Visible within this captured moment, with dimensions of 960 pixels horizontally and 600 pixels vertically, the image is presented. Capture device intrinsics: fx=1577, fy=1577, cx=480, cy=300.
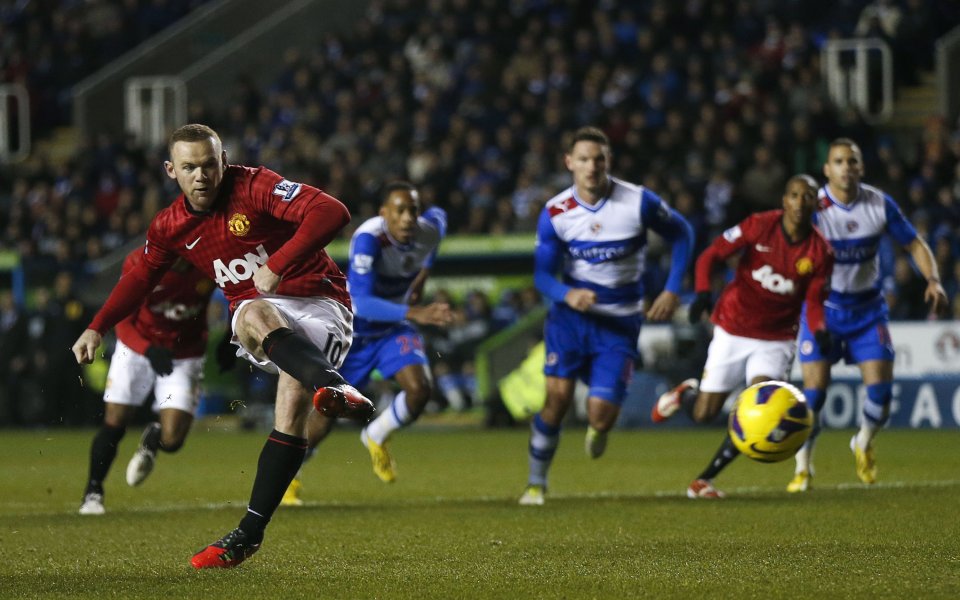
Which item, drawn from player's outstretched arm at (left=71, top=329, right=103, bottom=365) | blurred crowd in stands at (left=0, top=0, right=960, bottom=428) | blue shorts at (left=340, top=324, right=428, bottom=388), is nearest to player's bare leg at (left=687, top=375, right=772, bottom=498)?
blue shorts at (left=340, top=324, right=428, bottom=388)

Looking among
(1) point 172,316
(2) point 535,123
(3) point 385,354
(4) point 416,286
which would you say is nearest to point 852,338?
(4) point 416,286

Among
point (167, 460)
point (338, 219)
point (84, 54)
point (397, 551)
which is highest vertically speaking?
point (84, 54)

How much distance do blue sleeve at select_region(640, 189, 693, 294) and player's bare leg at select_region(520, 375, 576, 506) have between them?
950 millimetres

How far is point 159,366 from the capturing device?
33.8ft

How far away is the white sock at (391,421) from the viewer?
10555 millimetres

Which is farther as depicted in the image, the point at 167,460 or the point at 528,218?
the point at 528,218

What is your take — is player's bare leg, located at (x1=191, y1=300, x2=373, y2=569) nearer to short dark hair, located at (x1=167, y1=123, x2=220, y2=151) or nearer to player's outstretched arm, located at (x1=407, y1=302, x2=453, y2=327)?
short dark hair, located at (x1=167, y1=123, x2=220, y2=151)

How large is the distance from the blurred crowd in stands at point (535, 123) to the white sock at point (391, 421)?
26.9ft

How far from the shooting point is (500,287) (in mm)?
20562

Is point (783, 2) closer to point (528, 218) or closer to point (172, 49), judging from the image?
point (528, 218)

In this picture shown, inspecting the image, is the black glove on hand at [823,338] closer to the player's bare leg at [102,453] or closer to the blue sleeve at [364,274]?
the blue sleeve at [364,274]

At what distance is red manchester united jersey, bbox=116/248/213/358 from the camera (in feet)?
33.7

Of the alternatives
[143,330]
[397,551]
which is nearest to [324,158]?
[143,330]

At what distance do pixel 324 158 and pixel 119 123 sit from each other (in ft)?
21.0
